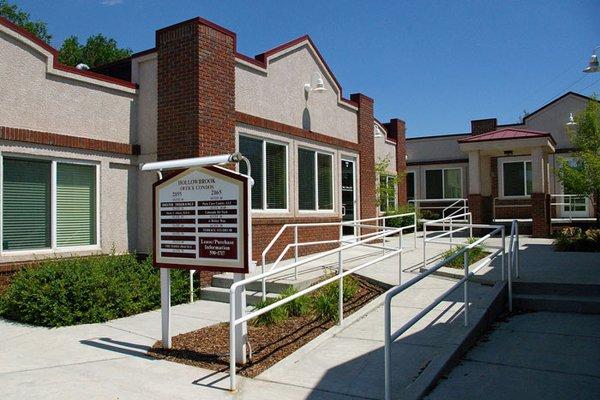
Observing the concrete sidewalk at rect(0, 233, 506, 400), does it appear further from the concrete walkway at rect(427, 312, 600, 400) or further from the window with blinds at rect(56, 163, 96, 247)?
the window with blinds at rect(56, 163, 96, 247)

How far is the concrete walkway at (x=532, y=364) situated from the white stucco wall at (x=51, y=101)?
24.8 ft

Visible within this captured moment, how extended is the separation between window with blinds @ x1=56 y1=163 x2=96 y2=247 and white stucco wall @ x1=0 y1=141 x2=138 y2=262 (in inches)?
5.6

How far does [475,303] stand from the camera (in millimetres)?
Answer: 7297

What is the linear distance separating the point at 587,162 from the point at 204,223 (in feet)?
47.1

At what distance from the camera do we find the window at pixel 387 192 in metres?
19.2

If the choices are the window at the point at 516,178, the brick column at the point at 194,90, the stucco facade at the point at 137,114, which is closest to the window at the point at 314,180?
the stucco facade at the point at 137,114

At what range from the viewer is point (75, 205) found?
9.72 m

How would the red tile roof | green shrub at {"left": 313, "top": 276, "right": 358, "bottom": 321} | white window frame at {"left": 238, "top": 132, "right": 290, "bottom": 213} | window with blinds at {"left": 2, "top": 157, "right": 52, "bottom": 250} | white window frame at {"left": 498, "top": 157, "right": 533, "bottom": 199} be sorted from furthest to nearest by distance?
white window frame at {"left": 498, "top": 157, "right": 533, "bottom": 199} < the red tile roof < white window frame at {"left": 238, "top": 132, "right": 290, "bottom": 213} < window with blinds at {"left": 2, "top": 157, "right": 52, "bottom": 250} < green shrub at {"left": 313, "top": 276, "right": 358, "bottom": 321}

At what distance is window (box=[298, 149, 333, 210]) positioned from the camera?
1334 cm

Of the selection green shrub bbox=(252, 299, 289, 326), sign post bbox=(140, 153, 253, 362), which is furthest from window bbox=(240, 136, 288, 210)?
sign post bbox=(140, 153, 253, 362)

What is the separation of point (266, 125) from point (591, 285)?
6.91 m

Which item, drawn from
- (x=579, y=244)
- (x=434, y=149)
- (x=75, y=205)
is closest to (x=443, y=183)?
(x=434, y=149)

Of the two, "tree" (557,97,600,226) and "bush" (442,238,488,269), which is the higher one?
"tree" (557,97,600,226)

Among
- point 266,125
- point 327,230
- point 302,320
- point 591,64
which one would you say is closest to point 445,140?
point 591,64
